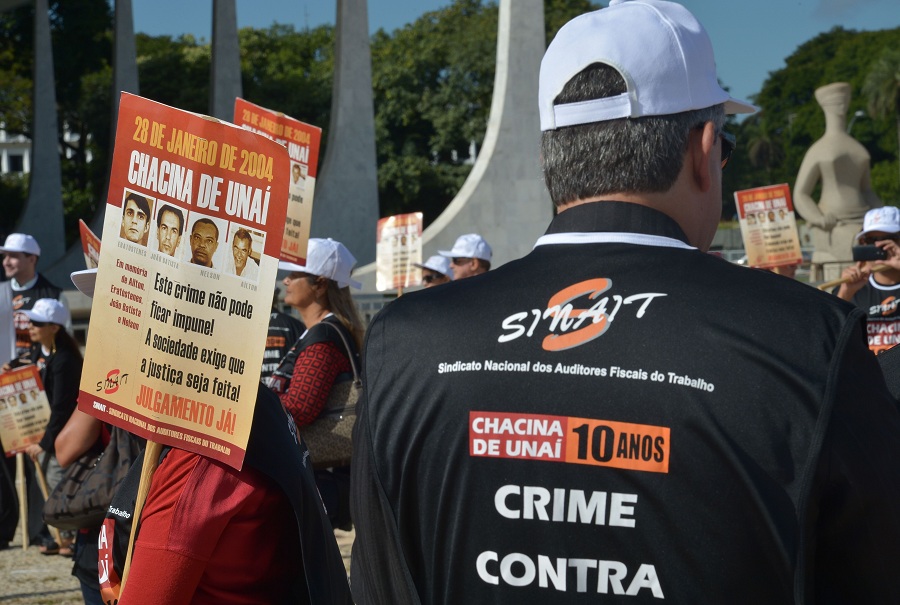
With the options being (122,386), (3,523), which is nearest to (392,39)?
(3,523)

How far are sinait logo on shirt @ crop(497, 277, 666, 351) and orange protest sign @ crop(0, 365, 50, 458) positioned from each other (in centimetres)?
777

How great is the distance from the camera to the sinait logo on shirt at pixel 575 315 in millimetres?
1602

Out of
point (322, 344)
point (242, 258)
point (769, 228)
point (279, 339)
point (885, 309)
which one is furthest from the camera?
point (769, 228)

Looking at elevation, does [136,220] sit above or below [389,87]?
below

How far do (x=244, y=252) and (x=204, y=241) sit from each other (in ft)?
0.36

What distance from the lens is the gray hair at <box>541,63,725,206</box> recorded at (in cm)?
169

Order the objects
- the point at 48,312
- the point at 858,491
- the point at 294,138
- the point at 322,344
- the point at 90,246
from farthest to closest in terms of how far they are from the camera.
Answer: the point at 48,312, the point at 294,138, the point at 322,344, the point at 90,246, the point at 858,491

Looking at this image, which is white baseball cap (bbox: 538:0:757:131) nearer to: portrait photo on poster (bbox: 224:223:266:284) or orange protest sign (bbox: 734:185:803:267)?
portrait photo on poster (bbox: 224:223:266:284)

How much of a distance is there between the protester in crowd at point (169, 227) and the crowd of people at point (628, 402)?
3.44ft

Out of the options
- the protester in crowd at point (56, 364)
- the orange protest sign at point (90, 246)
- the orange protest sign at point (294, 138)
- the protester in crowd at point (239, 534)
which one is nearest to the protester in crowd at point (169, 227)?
the protester in crowd at point (239, 534)

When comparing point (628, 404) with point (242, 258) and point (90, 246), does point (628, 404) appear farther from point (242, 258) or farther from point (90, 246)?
point (90, 246)

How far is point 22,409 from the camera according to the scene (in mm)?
8922

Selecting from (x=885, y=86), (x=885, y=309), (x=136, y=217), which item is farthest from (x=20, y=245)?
(x=885, y=86)

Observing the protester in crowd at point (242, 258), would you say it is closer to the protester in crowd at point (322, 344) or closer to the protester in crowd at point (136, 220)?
the protester in crowd at point (136, 220)
